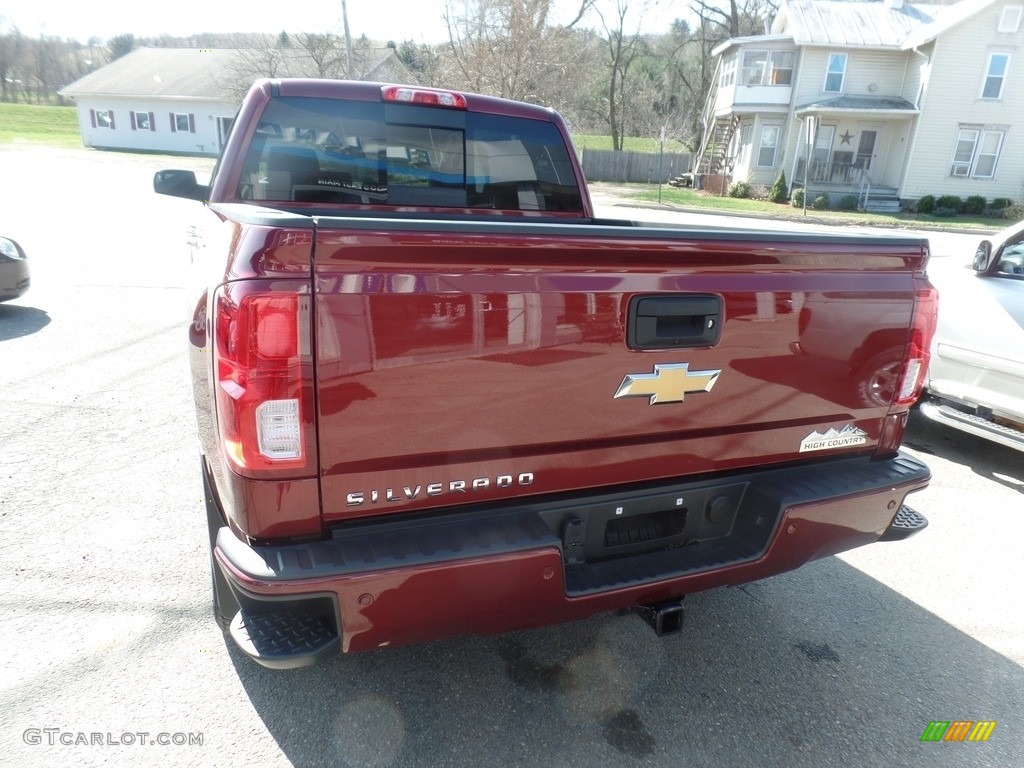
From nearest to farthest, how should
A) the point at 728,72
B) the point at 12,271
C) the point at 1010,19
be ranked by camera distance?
the point at 12,271
the point at 1010,19
the point at 728,72

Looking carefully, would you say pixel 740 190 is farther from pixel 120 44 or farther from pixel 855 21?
pixel 120 44

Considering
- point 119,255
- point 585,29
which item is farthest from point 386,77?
point 119,255

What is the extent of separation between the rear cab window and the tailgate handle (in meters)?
2.02

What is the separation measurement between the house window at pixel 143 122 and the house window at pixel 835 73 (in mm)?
43596

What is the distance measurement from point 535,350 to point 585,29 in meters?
45.1

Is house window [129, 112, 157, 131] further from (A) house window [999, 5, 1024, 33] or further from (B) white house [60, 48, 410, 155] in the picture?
(A) house window [999, 5, 1024, 33]

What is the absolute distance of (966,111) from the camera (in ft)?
93.0

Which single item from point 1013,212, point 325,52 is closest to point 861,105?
point 1013,212

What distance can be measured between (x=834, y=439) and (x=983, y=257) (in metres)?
2.96

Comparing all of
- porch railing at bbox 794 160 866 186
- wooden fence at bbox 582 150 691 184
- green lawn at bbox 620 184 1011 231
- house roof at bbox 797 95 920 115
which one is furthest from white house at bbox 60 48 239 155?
porch railing at bbox 794 160 866 186

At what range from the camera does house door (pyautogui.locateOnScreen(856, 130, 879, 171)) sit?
30.6m

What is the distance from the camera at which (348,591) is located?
1872 mm

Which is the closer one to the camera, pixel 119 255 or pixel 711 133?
pixel 119 255

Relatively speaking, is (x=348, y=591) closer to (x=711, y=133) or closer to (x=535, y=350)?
(x=535, y=350)
